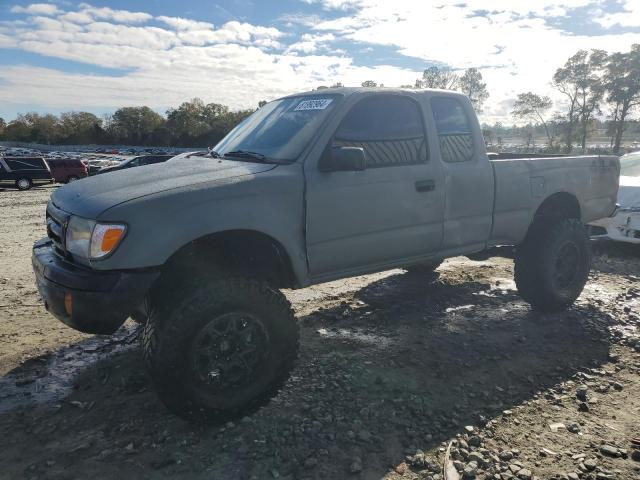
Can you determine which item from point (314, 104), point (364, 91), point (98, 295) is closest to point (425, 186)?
point (364, 91)

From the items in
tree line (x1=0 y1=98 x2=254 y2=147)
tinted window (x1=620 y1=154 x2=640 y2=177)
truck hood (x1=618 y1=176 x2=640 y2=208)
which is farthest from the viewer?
tree line (x1=0 y1=98 x2=254 y2=147)

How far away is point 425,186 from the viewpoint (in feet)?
12.3

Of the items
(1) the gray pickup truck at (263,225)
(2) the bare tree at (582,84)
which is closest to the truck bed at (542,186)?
(1) the gray pickup truck at (263,225)

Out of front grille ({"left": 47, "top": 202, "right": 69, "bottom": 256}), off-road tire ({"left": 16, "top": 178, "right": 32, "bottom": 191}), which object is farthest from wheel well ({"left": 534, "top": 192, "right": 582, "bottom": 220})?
off-road tire ({"left": 16, "top": 178, "right": 32, "bottom": 191})

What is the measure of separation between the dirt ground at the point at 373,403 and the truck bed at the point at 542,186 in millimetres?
979

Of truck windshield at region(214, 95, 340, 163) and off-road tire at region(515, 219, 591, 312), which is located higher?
truck windshield at region(214, 95, 340, 163)

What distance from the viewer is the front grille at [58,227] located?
2.83 metres

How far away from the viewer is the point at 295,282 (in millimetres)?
3262

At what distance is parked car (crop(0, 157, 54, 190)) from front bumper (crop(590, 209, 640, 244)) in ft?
73.8

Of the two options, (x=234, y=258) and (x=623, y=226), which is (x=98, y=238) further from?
(x=623, y=226)

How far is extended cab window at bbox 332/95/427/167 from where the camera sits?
350 centimetres

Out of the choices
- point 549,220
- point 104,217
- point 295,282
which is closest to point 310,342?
point 295,282

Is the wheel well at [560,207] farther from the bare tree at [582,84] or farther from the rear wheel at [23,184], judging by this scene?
the bare tree at [582,84]

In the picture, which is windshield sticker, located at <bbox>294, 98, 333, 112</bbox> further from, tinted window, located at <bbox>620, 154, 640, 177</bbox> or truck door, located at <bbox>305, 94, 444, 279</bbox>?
tinted window, located at <bbox>620, 154, 640, 177</bbox>
